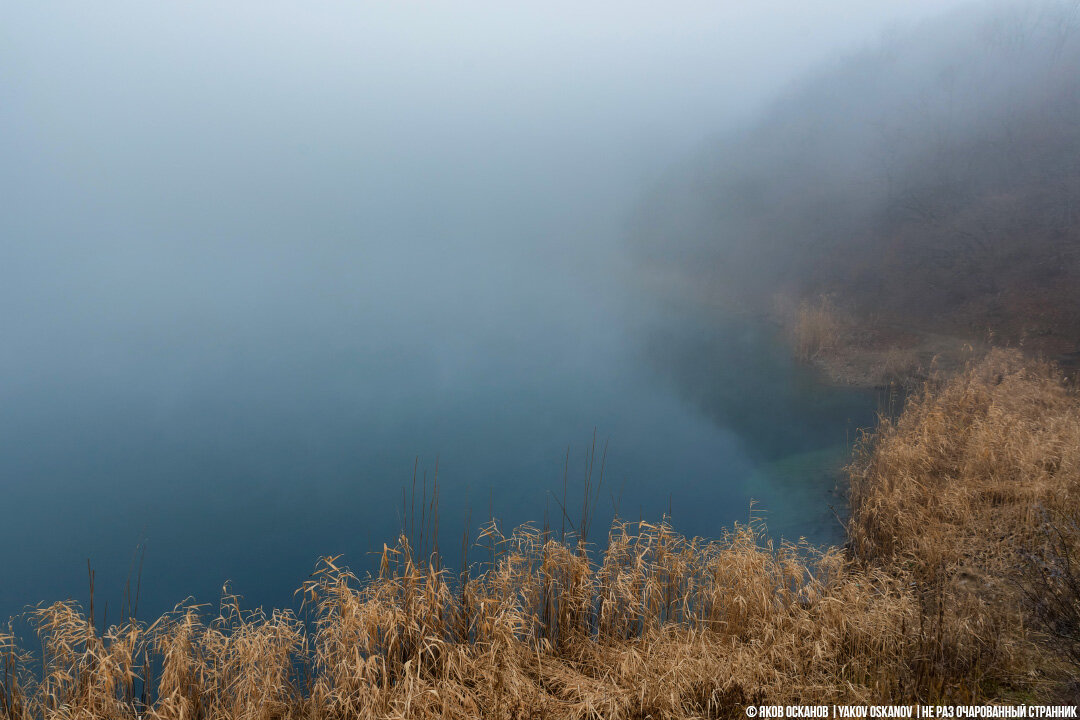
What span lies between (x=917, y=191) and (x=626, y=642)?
31.7m

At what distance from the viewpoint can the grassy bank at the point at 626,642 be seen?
3.95 metres

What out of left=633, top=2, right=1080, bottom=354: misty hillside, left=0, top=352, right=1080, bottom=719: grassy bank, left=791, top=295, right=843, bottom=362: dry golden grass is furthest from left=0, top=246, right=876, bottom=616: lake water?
left=633, top=2, right=1080, bottom=354: misty hillside

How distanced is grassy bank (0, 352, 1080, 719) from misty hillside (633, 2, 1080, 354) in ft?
43.4

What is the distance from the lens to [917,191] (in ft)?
95.2

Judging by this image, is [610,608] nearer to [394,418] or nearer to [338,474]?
[338,474]

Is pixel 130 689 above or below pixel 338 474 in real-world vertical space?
above

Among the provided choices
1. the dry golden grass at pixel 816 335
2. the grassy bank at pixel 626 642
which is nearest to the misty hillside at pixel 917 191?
the dry golden grass at pixel 816 335

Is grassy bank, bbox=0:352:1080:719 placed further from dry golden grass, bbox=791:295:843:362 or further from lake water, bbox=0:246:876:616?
dry golden grass, bbox=791:295:843:362

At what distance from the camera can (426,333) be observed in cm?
2678

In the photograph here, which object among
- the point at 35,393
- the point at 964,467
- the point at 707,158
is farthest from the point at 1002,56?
the point at 35,393

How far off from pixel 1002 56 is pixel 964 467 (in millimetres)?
41250

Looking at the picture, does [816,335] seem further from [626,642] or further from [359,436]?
[626,642]

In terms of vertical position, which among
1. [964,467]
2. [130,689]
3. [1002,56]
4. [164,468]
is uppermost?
[1002,56]

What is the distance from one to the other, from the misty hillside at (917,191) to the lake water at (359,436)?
571cm
